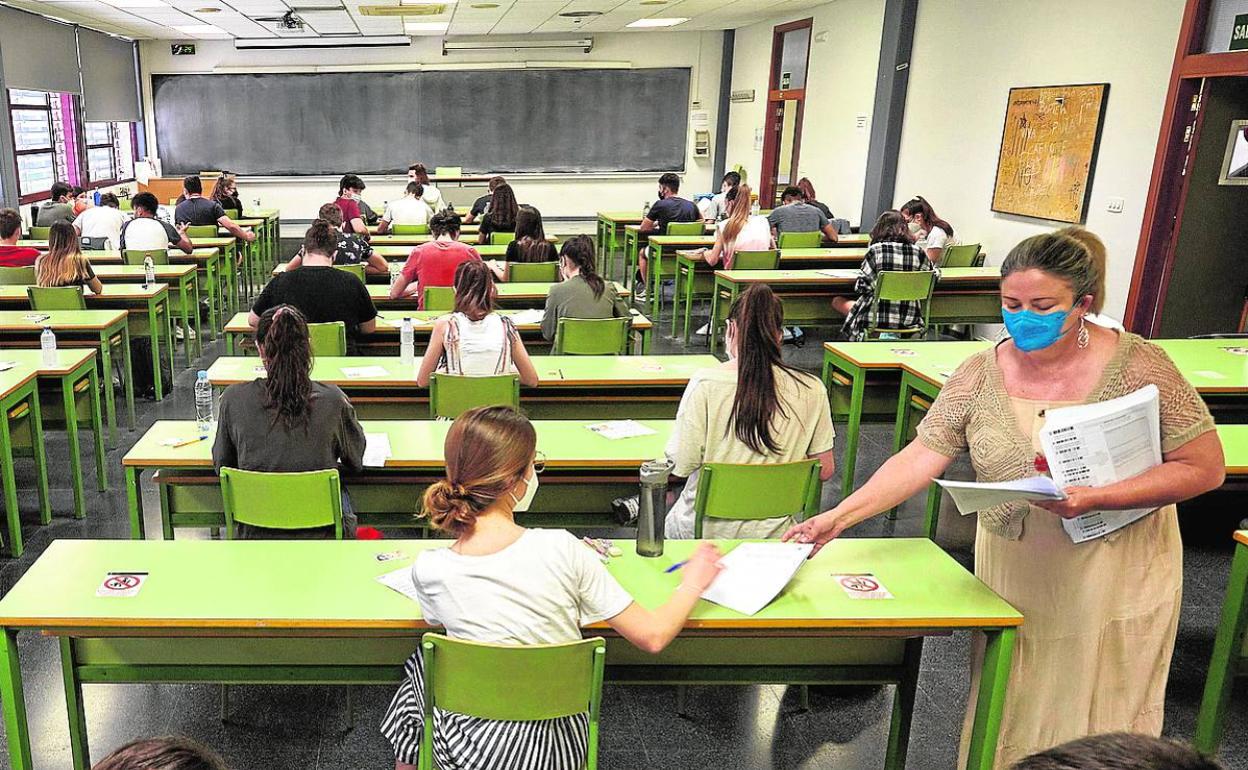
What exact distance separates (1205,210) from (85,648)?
7010mm

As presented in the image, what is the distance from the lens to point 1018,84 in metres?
7.95

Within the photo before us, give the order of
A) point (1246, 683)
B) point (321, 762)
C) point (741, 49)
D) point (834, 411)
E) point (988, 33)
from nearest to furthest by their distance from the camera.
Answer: point (321, 762)
point (1246, 683)
point (834, 411)
point (988, 33)
point (741, 49)

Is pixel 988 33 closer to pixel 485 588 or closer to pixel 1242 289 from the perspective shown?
pixel 1242 289

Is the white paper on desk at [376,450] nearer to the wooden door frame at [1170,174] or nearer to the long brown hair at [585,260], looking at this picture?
the long brown hair at [585,260]

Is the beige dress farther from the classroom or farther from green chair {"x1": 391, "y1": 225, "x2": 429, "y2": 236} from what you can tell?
green chair {"x1": 391, "y1": 225, "x2": 429, "y2": 236}

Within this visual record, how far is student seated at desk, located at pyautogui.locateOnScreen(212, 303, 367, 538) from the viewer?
280 cm

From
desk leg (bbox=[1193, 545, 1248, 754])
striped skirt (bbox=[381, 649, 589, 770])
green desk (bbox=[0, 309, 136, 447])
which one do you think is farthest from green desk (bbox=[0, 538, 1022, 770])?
green desk (bbox=[0, 309, 136, 447])

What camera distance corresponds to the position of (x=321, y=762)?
2617mm

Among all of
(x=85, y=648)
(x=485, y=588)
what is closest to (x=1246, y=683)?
(x=485, y=588)

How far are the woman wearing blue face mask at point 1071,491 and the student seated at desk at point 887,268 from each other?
4.31 m

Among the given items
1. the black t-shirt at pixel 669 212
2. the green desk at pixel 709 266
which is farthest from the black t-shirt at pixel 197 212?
the green desk at pixel 709 266

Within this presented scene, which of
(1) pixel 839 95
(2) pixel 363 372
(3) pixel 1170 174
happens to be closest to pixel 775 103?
(1) pixel 839 95

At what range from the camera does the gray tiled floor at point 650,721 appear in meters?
2.68

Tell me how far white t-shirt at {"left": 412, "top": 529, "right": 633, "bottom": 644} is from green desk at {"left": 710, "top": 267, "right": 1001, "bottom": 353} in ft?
16.5
